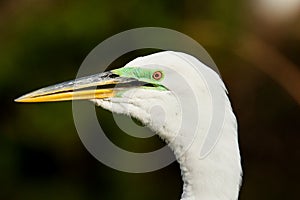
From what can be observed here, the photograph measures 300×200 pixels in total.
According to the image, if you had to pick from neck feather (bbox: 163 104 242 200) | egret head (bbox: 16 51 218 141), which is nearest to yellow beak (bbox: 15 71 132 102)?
egret head (bbox: 16 51 218 141)

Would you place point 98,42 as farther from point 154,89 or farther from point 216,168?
point 216,168

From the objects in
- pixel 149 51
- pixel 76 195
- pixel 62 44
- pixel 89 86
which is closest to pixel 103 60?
pixel 149 51

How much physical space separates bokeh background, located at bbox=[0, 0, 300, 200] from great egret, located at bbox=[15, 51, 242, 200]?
2.47 metres

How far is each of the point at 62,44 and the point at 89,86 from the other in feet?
8.21

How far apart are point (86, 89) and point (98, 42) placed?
2.42m

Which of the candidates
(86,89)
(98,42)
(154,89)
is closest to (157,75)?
(154,89)

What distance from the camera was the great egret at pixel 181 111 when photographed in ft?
7.65

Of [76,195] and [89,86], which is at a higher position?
[89,86]

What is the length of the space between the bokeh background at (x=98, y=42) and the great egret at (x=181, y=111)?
8.11 ft

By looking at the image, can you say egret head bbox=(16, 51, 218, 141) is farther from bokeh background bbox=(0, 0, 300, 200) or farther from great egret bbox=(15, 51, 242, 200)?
bokeh background bbox=(0, 0, 300, 200)

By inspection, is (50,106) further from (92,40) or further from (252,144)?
(252,144)

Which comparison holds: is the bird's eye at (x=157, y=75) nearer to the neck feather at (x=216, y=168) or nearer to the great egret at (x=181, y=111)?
the great egret at (x=181, y=111)

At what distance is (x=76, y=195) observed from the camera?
5039 millimetres

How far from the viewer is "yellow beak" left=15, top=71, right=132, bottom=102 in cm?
251
